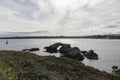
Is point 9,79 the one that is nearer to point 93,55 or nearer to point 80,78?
point 80,78

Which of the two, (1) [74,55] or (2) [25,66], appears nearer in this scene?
(2) [25,66]

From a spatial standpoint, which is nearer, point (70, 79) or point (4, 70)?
point (4, 70)

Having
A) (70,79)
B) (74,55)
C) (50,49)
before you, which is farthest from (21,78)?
(50,49)

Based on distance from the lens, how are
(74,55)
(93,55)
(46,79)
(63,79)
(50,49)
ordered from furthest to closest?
(50,49) → (93,55) → (74,55) → (63,79) → (46,79)

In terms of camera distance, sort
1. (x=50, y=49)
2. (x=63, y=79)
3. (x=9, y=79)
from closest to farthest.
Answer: (x=9, y=79)
(x=63, y=79)
(x=50, y=49)

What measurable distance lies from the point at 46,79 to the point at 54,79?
0.49 metres

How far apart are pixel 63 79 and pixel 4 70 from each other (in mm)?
3315

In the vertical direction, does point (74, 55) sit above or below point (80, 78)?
below

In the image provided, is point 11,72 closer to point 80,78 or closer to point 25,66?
point 25,66

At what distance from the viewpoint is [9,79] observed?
851cm

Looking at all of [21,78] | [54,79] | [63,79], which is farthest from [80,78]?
[21,78]

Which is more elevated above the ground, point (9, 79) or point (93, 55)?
point (9, 79)

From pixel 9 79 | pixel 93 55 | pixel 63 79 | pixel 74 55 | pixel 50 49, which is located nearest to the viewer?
pixel 9 79

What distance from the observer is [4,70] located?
31.5 ft
